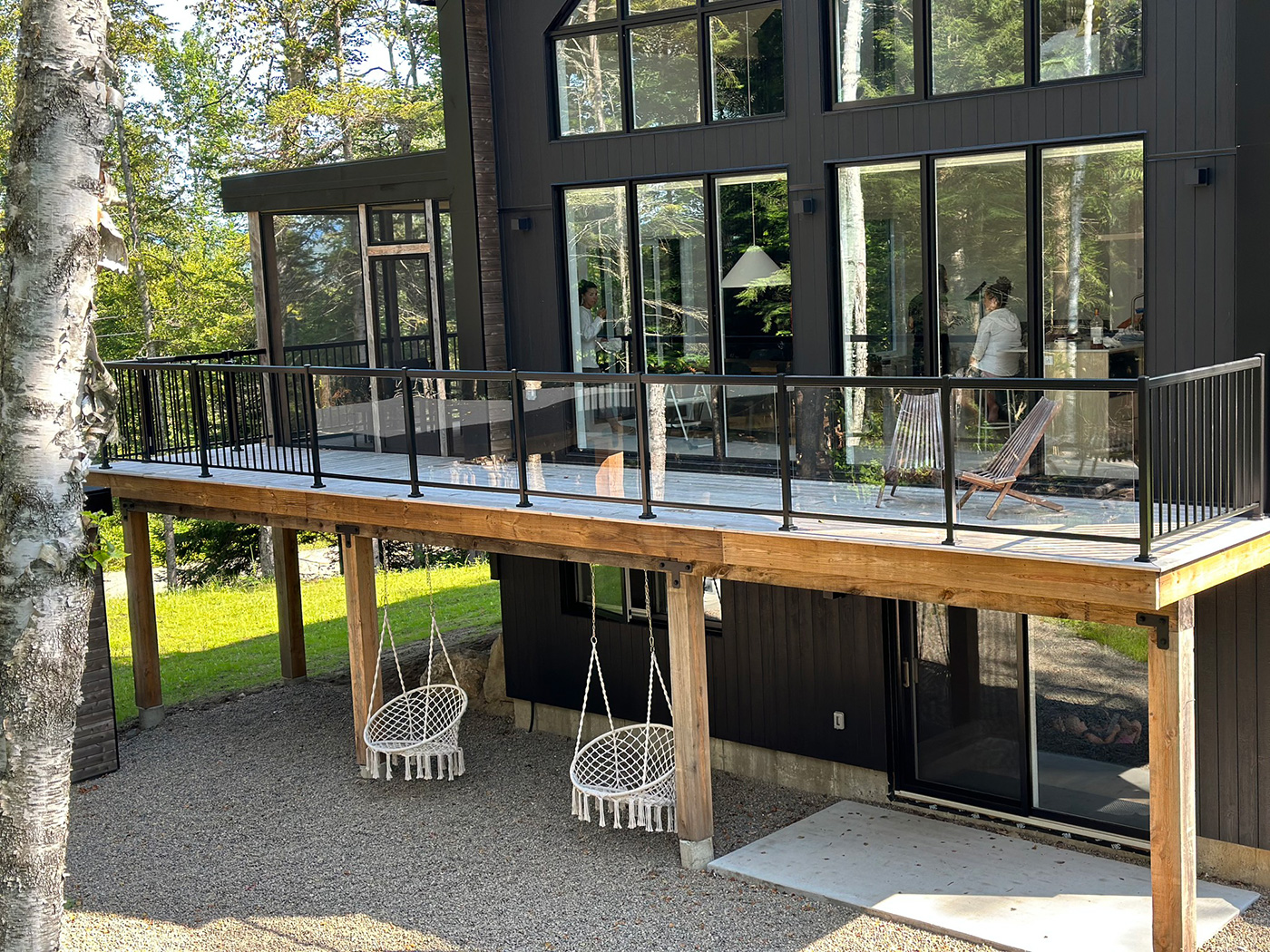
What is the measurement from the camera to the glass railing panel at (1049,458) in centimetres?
716

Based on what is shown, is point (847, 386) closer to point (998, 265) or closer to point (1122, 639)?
point (998, 265)

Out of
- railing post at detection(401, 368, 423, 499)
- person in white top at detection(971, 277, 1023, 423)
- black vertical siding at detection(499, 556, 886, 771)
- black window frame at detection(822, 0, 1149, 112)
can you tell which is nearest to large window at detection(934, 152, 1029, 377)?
person in white top at detection(971, 277, 1023, 423)

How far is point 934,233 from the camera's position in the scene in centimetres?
956

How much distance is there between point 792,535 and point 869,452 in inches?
29.0

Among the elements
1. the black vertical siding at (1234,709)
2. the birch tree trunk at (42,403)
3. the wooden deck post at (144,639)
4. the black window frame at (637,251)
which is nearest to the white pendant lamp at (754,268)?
the black window frame at (637,251)

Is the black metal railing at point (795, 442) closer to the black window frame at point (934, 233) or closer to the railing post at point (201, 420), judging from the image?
the railing post at point (201, 420)

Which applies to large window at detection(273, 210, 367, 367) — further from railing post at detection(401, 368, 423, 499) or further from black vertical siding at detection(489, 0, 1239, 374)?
railing post at detection(401, 368, 423, 499)

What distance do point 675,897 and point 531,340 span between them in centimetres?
516

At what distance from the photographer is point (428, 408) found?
10250 mm

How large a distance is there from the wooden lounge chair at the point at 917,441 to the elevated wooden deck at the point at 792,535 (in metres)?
0.18

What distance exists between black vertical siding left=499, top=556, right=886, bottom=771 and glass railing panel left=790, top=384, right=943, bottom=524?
223 cm

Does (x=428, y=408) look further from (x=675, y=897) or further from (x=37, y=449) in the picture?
(x=37, y=449)

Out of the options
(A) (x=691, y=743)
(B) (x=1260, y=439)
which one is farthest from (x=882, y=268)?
(A) (x=691, y=743)

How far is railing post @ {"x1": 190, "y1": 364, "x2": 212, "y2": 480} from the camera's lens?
39.0 feet
